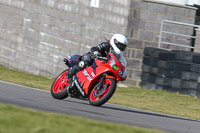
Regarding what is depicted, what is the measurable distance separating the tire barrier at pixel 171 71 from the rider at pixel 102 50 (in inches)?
148

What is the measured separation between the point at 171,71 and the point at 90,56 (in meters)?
4.12

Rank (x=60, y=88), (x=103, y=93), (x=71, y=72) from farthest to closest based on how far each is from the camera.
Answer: (x=60, y=88) → (x=71, y=72) → (x=103, y=93)

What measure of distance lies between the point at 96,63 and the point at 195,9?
6353 millimetres

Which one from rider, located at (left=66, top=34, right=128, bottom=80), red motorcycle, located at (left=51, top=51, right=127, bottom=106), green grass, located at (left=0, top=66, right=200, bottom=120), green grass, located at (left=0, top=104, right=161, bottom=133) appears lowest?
green grass, located at (left=0, top=66, right=200, bottom=120)

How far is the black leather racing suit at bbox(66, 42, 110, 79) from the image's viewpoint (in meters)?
9.80

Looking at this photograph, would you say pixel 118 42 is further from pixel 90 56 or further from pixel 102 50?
pixel 90 56

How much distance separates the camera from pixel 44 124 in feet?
18.2

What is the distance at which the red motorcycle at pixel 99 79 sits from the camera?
933cm

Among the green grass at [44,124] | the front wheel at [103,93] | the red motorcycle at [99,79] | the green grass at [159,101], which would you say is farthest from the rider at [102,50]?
the green grass at [44,124]

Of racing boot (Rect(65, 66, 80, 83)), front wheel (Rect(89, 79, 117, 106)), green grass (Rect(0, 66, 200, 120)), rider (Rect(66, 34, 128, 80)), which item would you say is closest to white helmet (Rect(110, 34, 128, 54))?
rider (Rect(66, 34, 128, 80))

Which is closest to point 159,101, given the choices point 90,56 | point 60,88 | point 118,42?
point 60,88

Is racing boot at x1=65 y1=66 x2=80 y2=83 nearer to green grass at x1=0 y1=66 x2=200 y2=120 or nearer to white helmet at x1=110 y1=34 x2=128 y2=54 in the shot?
white helmet at x1=110 y1=34 x2=128 y2=54

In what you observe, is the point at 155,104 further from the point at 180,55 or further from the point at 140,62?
the point at 140,62

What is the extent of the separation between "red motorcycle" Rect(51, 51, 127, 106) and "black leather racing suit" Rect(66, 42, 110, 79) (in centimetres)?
12
